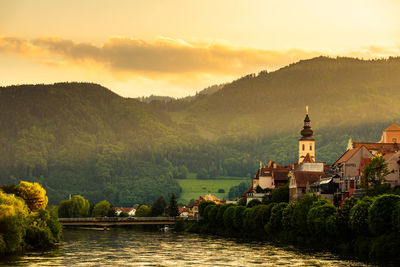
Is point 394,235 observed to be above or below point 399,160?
below

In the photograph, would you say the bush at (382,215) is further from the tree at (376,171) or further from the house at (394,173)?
the house at (394,173)

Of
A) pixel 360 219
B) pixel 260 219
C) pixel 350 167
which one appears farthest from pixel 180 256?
pixel 350 167

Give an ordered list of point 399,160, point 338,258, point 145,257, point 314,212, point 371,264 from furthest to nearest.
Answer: point 399,160, point 314,212, point 145,257, point 338,258, point 371,264

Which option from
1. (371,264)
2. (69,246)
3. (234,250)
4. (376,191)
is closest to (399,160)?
(376,191)

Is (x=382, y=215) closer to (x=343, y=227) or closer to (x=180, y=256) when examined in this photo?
(x=343, y=227)

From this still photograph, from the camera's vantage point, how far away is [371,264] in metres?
116

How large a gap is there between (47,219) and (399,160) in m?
75.7

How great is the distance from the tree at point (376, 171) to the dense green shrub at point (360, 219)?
25.4m

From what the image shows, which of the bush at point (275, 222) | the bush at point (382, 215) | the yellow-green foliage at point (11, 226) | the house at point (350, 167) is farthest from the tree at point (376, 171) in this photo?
the yellow-green foliage at point (11, 226)

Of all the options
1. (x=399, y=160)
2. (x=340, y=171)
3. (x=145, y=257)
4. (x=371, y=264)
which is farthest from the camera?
(x=340, y=171)

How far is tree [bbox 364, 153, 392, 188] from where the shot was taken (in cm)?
16056

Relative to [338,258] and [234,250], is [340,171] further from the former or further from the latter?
[338,258]

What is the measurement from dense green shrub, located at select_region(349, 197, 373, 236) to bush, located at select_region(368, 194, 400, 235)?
453 cm

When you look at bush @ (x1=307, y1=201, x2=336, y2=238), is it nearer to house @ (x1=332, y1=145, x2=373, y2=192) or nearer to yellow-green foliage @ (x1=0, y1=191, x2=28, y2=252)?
house @ (x1=332, y1=145, x2=373, y2=192)
